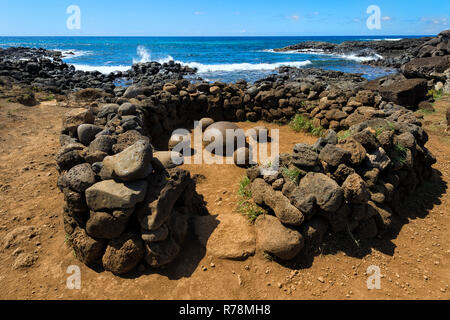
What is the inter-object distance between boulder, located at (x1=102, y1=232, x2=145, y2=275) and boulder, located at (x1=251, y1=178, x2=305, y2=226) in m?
1.94

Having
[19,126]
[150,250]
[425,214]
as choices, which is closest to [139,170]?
[150,250]

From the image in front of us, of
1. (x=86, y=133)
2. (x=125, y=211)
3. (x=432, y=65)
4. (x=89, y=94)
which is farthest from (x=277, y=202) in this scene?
(x=432, y=65)

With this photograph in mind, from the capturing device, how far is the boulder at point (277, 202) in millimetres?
3900

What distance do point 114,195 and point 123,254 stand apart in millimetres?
770

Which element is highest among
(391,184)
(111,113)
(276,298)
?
(111,113)

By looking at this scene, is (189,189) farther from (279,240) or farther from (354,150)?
(354,150)

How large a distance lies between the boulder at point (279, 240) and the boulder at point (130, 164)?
6.17 feet

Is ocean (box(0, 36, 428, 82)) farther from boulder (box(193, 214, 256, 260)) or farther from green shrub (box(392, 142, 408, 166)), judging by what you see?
boulder (box(193, 214, 256, 260))

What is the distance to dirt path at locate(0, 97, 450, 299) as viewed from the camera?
3422 mm

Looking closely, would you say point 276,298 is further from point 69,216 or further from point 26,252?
point 26,252

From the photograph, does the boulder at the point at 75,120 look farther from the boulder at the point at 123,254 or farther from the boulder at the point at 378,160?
the boulder at the point at 378,160

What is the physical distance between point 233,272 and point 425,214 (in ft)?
12.7

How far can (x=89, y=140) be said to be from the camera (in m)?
4.97

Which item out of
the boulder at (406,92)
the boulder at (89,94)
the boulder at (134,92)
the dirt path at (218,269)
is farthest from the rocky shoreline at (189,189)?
the boulder at (89,94)
